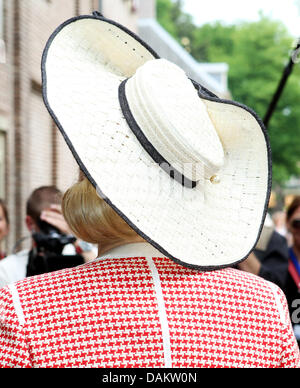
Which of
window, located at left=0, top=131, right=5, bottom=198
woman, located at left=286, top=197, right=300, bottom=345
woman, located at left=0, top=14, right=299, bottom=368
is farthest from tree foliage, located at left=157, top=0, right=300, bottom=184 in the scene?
woman, located at left=0, top=14, right=299, bottom=368

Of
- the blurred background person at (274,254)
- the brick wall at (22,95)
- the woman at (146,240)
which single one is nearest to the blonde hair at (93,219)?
the woman at (146,240)

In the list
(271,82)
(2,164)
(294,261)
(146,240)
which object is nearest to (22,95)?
(2,164)

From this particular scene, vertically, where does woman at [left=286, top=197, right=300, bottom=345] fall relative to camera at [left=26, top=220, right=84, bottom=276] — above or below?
below

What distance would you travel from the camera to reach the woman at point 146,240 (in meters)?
1.33

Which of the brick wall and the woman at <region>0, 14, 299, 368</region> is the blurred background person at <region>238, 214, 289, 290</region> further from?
the brick wall

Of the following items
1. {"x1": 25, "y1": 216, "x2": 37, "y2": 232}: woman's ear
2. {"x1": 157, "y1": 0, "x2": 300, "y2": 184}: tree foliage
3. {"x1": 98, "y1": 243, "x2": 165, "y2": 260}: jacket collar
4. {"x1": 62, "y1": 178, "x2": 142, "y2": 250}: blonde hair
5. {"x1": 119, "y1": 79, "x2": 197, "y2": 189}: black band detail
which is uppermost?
{"x1": 119, "y1": 79, "x2": 197, "y2": 189}: black band detail

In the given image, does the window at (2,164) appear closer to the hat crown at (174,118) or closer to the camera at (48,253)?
the camera at (48,253)

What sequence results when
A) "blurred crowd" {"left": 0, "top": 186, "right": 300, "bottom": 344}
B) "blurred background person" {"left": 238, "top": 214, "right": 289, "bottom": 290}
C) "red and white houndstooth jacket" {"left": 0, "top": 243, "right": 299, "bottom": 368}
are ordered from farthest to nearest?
"blurred background person" {"left": 238, "top": 214, "right": 289, "bottom": 290}, "blurred crowd" {"left": 0, "top": 186, "right": 300, "bottom": 344}, "red and white houndstooth jacket" {"left": 0, "top": 243, "right": 299, "bottom": 368}

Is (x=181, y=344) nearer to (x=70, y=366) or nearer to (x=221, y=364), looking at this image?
(x=221, y=364)

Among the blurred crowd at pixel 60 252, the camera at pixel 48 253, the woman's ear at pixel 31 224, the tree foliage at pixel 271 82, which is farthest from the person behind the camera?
the tree foliage at pixel 271 82

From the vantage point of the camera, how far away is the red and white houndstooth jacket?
132 cm

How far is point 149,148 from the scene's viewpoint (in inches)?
57.6

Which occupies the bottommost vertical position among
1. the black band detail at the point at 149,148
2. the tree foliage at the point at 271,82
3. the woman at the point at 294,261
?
the tree foliage at the point at 271,82

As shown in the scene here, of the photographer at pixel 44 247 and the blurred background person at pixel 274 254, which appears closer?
the photographer at pixel 44 247
